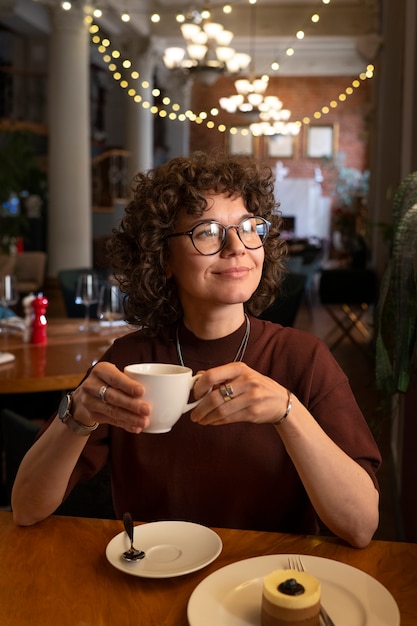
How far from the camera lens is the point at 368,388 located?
5195 mm

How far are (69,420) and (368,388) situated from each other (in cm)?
403

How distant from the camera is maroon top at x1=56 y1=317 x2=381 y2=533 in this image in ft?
5.13

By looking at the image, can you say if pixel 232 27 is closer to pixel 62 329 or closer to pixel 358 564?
pixel 62 329

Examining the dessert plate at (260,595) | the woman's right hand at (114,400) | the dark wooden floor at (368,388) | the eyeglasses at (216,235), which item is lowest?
the dark wooden floor at (368,388)

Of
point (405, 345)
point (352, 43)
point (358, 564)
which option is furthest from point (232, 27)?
point (358, 564)

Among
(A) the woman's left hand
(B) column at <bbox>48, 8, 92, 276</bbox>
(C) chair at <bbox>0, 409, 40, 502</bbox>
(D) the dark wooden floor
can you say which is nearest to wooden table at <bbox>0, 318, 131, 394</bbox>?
(C) chair at <bbox>0, 409, 40, 502</bbox>

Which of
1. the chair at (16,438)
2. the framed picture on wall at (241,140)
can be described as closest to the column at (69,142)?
the framed picture on wall at (241,140)

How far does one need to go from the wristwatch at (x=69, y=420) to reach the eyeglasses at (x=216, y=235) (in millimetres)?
401

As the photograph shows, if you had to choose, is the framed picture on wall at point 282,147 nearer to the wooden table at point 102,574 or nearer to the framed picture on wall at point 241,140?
the framed picture on wall at point 241,140

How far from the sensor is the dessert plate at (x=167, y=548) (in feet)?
3.98

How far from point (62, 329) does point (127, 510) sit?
2.39 metres

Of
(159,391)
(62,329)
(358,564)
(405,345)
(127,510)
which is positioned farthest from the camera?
(62,329)

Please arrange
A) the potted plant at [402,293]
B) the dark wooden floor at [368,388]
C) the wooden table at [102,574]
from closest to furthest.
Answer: the wooden table at [102,574] < the potted plant at [402,293] < the dark wooden floor at [368,388]

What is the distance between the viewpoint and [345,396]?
156cm
